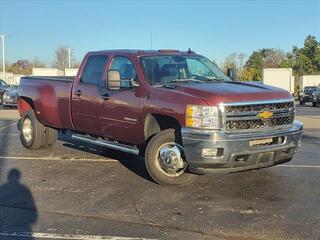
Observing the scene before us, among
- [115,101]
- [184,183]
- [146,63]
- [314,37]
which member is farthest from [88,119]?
[314,37]

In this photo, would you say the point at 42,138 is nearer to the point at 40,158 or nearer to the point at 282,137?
the point at 40,158

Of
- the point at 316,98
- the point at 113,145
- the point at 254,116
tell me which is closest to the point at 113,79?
the point at 113,145

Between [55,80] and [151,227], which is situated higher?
[55,80]

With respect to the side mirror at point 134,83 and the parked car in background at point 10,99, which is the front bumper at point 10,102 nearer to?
the parked car in background at point 10,99

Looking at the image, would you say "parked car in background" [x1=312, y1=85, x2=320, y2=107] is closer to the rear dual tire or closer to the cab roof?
the rear dual tire

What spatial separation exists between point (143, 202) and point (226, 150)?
1.25 meters

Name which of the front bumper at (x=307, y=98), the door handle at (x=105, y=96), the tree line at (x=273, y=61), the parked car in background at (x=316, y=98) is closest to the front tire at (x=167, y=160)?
the door handle at (x=105, y=96)

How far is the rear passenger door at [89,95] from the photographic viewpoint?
879cm

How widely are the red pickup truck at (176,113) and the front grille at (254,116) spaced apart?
0.5 inches

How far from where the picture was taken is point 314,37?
87.6m

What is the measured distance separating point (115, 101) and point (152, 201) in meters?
2.12

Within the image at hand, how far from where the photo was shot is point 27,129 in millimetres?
11117

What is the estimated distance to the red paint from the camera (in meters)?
7.11

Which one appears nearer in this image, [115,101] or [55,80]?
[115,101]
